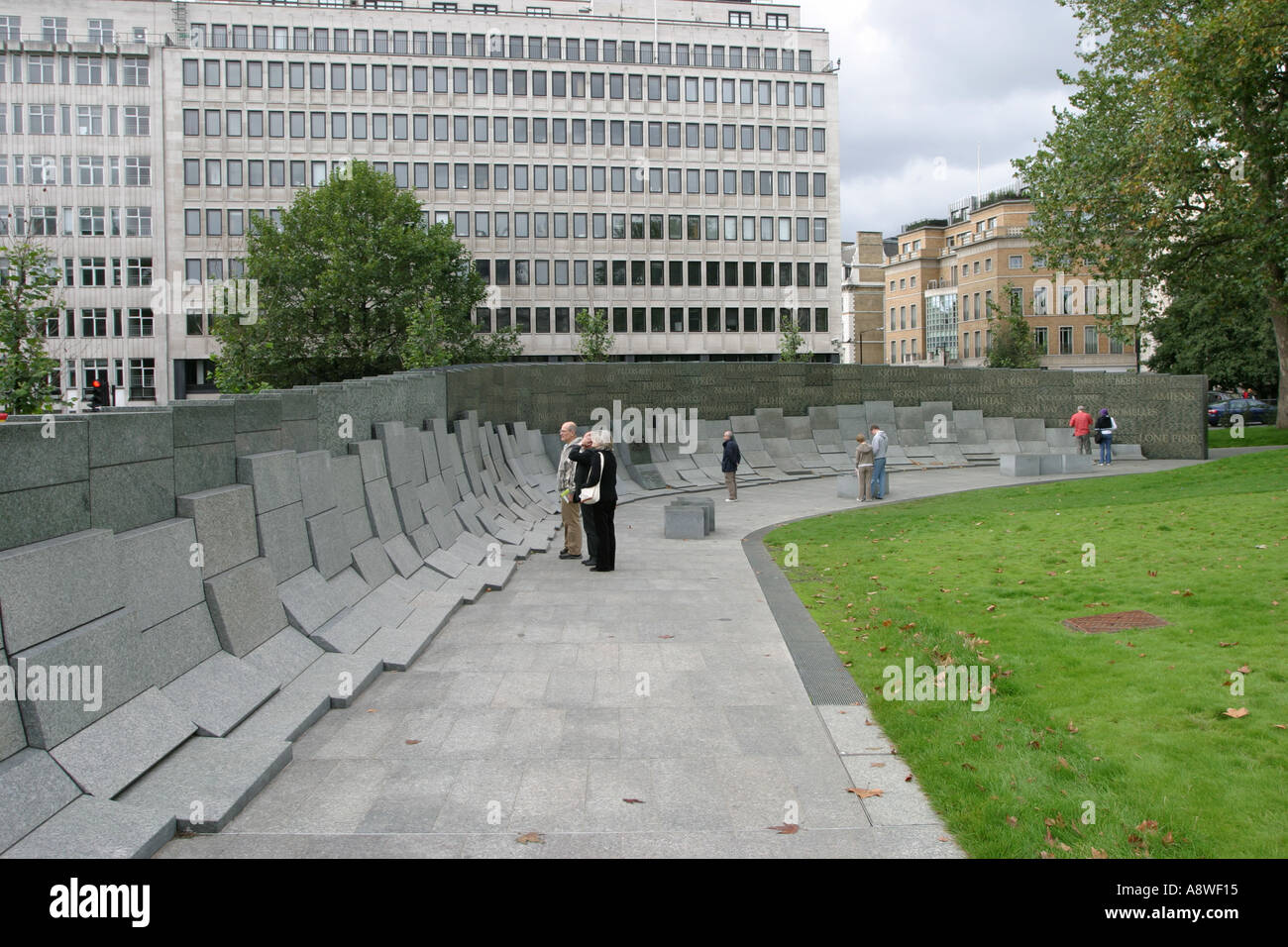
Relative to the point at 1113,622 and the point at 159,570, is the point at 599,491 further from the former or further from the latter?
the point at 159,570

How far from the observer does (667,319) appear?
7675cm

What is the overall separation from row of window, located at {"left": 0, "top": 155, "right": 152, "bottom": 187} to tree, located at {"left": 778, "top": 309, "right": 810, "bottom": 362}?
144 feet

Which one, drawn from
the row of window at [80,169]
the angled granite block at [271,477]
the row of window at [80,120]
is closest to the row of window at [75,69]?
the row of window at [80,120]

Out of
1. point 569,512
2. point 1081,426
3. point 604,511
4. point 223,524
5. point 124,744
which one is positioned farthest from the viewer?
point 1081,426

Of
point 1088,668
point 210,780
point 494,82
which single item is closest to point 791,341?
point 494,82

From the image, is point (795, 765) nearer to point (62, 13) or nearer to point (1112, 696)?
point (1112, 696)

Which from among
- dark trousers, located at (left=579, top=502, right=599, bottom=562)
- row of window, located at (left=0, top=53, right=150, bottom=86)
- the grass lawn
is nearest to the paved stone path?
the grass lawn

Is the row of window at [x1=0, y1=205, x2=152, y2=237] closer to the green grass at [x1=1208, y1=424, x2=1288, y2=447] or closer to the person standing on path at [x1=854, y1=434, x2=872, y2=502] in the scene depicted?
the person standing on path at [x1=854, y1=434, x2=872, y2=502]

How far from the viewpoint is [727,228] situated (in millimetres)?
76500

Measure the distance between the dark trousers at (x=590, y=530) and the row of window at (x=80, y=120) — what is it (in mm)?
69243

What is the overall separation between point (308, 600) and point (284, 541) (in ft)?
1.81

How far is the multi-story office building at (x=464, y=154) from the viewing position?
235ft

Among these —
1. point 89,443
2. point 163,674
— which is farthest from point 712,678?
point 89,443

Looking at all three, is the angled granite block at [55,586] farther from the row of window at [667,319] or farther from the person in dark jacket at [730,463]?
the row of window at [667,319]
